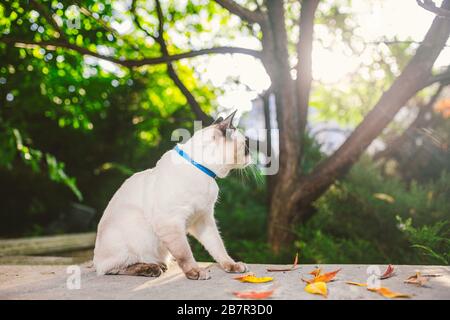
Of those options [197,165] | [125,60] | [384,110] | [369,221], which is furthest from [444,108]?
[197,165]

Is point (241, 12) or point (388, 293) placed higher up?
point (241, 12)

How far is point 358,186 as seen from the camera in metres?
5.27

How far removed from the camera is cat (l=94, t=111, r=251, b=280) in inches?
98.5

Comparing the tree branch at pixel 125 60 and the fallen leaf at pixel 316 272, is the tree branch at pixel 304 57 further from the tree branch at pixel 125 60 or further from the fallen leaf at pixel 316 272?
the fallen leaf at pixel 316 272

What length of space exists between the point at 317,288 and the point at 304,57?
298 cm

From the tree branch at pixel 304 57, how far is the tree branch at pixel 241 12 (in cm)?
43

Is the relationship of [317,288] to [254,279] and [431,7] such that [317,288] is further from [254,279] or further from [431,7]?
[431,7]

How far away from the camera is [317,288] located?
2086mm

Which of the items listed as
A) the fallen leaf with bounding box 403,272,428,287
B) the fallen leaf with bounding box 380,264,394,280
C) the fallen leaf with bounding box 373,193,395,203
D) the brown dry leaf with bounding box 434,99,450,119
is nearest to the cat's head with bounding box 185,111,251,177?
the fallen leaf with bounding box 380,264,394,280

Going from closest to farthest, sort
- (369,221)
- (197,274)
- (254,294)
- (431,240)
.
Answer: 1. (254,294)
2. (197,274)
3. (431,240)
4. (369,221)

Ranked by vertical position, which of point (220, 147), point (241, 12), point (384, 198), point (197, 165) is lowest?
point (384, 198)

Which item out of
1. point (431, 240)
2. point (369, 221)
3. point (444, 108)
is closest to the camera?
point (431, 240)

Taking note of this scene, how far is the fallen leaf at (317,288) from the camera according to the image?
80.6 inches
